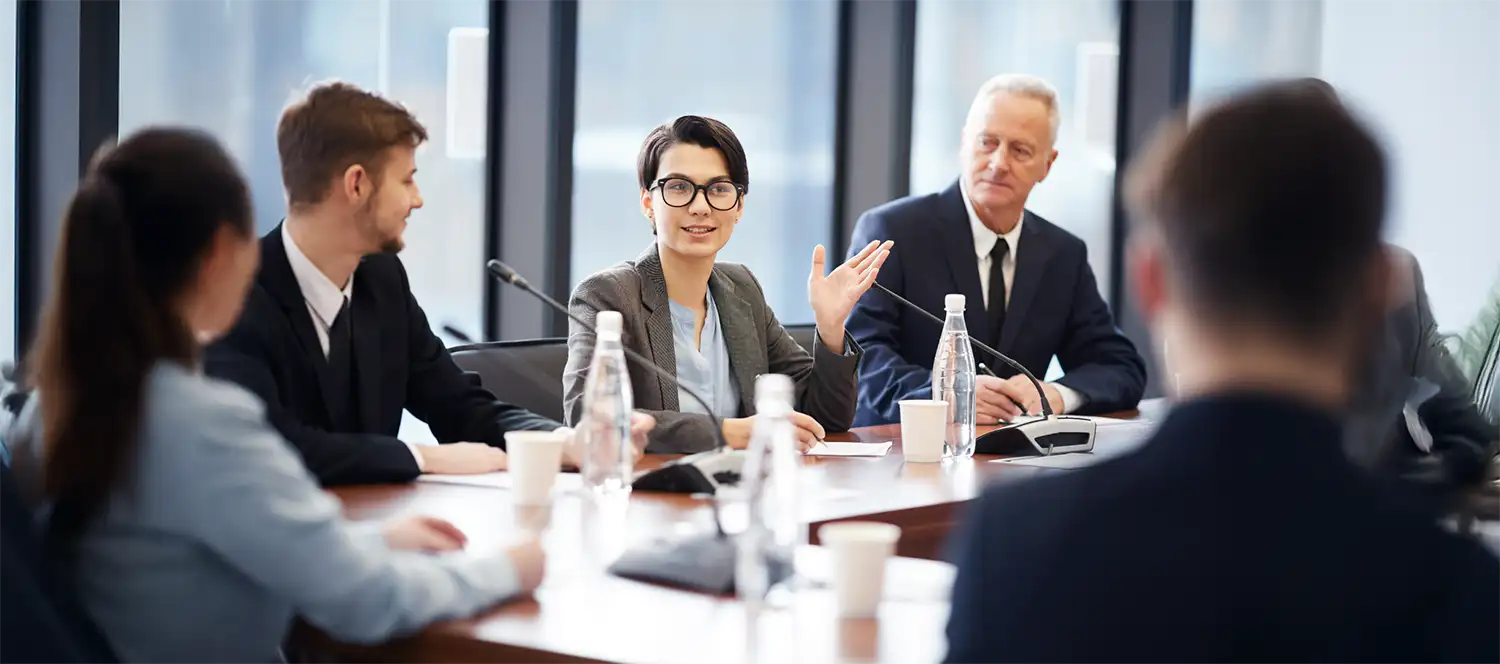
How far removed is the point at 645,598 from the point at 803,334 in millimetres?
2227

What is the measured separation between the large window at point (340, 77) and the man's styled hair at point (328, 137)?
0.62m

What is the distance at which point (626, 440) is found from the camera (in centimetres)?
225

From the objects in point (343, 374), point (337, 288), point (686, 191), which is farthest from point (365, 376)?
point (686, 191)

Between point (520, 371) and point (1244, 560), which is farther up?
point (1244, 560)

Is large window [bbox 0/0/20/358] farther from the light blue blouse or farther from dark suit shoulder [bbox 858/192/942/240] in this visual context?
dark suit shoulder [bbox 858/192/942/240]

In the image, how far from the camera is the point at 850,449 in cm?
278

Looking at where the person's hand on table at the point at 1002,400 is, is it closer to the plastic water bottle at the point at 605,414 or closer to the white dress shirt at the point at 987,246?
the white dress shirt at the point at 987,246

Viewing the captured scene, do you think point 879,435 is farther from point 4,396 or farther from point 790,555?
point 4,396

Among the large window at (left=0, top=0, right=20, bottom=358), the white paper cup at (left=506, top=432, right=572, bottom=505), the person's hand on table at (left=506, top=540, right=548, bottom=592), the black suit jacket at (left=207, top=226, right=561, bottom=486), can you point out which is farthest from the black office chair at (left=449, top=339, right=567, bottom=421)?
the person's hand on table at (left=506, top=540, right=548, bottom=592)

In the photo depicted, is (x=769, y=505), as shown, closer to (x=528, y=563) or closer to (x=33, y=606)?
(x=528, y=563)

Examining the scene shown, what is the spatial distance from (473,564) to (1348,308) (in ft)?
3.00

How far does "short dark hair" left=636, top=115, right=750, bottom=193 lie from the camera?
3.01 m

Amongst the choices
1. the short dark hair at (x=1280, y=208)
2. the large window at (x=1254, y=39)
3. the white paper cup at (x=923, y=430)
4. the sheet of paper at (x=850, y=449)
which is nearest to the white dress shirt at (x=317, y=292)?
the sheet of paper at (x=850, y=449)

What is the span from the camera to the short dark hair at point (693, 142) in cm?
301
